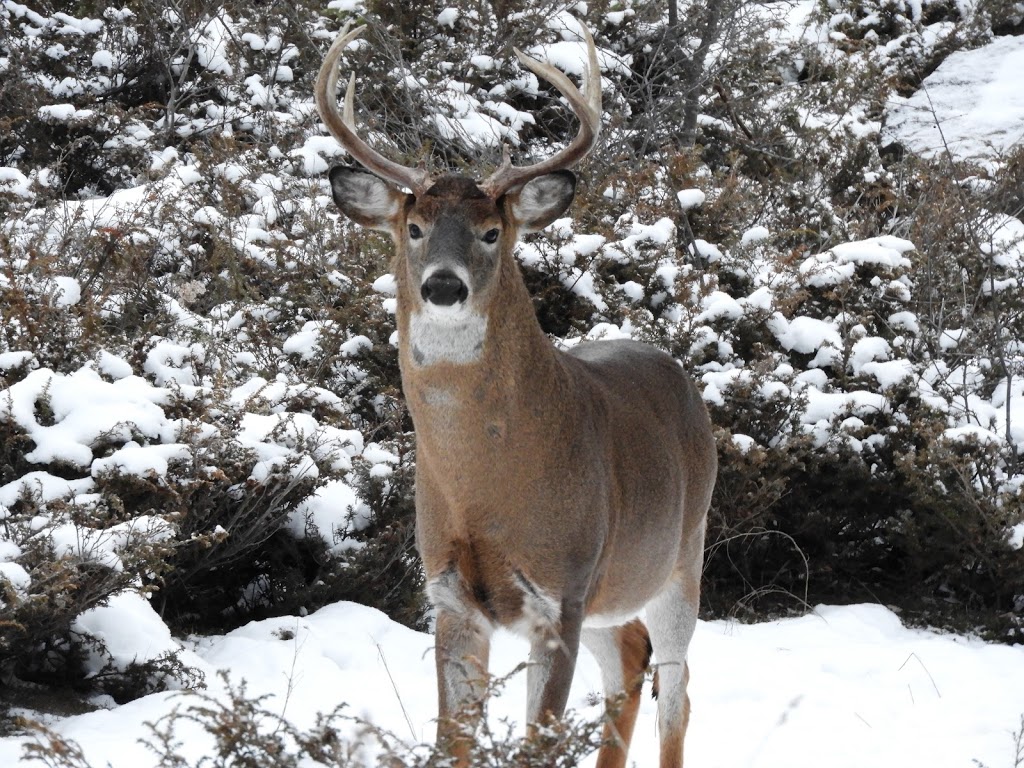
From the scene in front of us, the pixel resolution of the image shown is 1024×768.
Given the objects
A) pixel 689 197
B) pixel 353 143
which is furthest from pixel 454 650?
pixel 689 197

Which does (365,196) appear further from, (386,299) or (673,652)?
(386,299)

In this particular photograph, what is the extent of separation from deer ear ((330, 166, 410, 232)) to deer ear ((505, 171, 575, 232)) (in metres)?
0.36

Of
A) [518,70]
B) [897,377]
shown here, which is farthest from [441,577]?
[518,70]

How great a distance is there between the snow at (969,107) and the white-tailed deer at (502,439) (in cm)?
850

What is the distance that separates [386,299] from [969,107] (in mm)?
8158

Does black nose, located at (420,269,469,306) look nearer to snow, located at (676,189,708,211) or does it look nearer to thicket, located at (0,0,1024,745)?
thicket, located at (0,0,1024,745)

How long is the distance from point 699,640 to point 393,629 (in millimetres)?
1601

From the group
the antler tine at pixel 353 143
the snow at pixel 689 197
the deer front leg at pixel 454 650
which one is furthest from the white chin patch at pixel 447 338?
the snow at pixel 689 197

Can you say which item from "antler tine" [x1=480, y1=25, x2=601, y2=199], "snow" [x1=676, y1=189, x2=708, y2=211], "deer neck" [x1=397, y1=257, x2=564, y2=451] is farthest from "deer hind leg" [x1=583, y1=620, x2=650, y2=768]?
"snow" [x1=676, y1=189, x2=708, y2=211]

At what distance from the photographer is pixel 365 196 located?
427 centimetres

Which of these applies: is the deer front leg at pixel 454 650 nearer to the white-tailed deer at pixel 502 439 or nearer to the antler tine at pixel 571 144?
the white-tailed deer at pixel 502 439

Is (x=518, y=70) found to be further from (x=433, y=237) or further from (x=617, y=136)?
(x=433, y=237)

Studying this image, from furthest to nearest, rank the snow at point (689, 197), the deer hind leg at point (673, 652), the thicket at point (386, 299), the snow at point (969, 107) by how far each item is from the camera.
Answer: the snow at point (969, 107)
the snow at point (689, 197)
the thicket at point (386, 299)
the deer hind leg at point (673, 652)

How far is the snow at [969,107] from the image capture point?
40.6 feet
